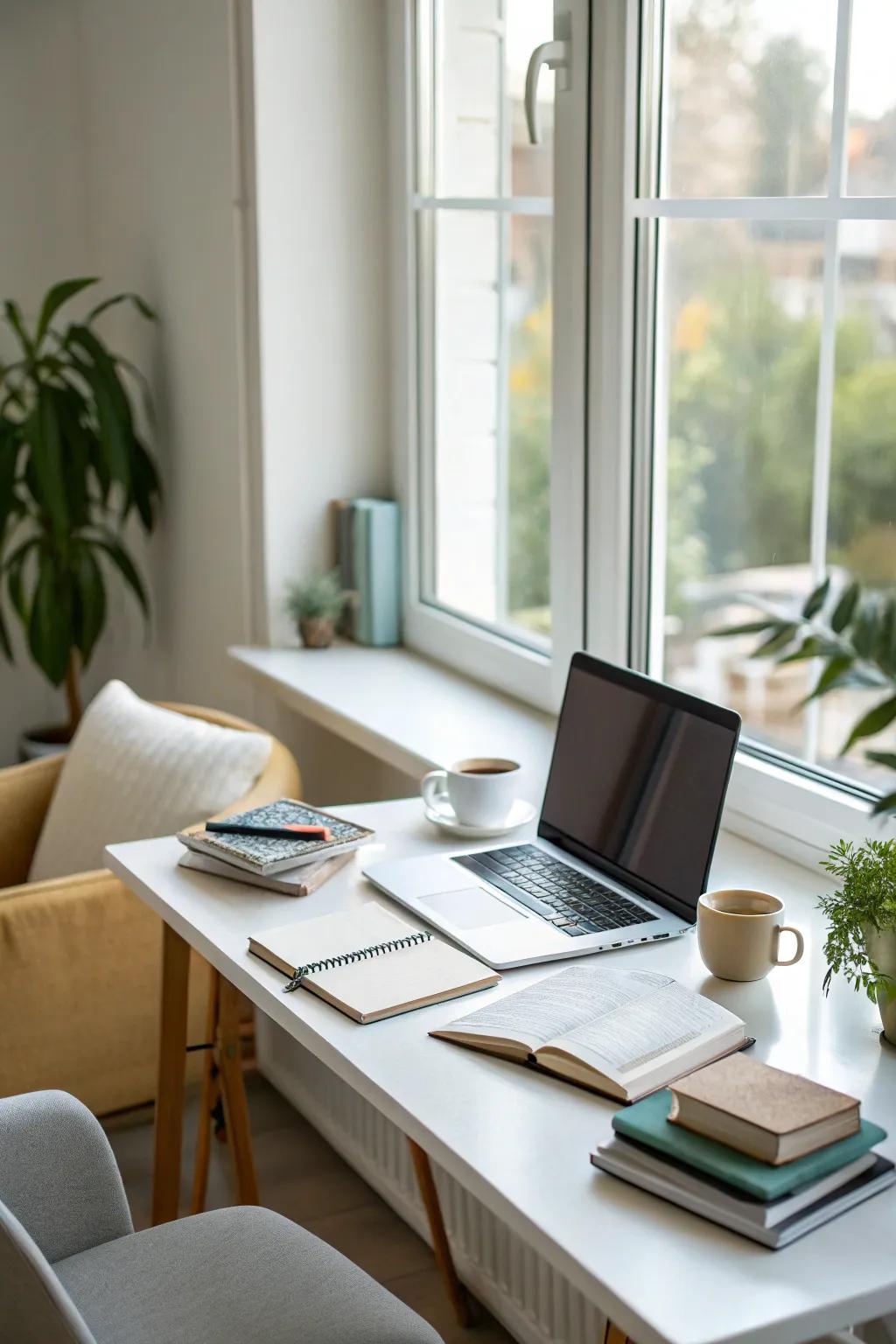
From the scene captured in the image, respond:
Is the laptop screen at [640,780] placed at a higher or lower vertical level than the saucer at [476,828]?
higher

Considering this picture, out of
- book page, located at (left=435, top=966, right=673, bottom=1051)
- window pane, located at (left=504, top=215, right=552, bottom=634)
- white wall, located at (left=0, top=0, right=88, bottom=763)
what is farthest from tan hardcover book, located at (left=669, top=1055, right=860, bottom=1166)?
white wall, located at (left=0, top=0, right=88, bottom=763)

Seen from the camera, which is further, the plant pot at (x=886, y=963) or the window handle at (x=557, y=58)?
the window handle at (x=557, y=58)

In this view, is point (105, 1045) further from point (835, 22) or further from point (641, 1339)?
point (835, 22)

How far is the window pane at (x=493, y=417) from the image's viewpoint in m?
2.51

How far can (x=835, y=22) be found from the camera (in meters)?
1.74

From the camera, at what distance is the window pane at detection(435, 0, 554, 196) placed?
2.38 meters

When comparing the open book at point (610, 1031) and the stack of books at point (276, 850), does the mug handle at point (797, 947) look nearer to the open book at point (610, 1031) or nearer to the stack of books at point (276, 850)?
the open book at point (610, 1031)

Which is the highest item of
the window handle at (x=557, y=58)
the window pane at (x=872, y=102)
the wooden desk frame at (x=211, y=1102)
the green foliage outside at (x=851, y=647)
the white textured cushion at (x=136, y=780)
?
the window handle at (x=557, y=58)

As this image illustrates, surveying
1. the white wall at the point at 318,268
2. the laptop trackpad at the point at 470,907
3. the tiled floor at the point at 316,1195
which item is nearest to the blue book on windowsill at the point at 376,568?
the white wall at the point at 318,268

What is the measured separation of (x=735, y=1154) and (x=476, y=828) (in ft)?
2.62

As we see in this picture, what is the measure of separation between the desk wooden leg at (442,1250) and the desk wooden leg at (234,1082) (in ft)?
0.76

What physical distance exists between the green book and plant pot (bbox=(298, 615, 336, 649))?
5.85 feet

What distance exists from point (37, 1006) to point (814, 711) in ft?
3.80

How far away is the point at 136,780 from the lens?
2445 millimetres
